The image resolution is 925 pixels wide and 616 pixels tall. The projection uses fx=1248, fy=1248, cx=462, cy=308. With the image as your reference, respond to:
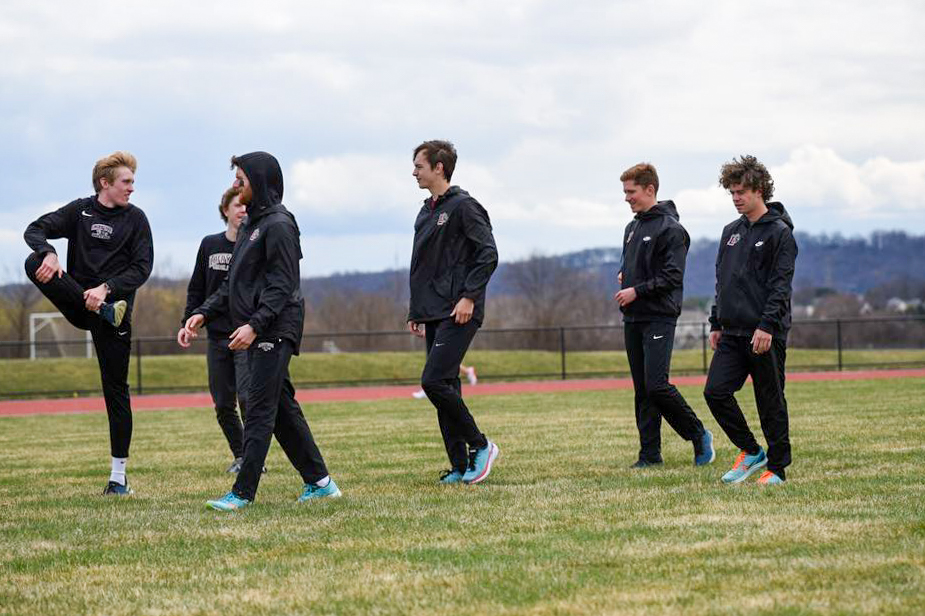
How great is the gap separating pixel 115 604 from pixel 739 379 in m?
4.55

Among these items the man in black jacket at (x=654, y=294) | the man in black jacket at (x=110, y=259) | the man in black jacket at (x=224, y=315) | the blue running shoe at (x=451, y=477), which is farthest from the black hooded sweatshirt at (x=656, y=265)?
the man in black jacket at (x=110, y=259)

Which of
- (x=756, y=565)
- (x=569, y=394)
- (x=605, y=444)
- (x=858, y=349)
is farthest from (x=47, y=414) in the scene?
(x=858, y=349)

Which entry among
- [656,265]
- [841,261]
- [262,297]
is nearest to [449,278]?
[262,297]

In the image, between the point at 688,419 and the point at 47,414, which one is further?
the point at 47,414

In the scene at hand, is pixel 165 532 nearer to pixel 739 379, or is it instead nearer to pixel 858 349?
pixel 739 379

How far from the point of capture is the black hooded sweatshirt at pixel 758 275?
24.9 ft

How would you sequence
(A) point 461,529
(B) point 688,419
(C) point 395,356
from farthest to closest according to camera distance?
(C) point 395,356
(B) point 688,419
(A) point 461,529

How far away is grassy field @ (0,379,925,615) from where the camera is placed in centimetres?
469

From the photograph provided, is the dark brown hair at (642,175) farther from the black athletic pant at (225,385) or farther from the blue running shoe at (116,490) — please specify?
the blue running shoe at (116,490)

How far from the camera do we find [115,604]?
15.8 ft

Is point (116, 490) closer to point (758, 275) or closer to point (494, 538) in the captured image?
point (494, 538)

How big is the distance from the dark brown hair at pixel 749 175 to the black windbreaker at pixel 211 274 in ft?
12.9

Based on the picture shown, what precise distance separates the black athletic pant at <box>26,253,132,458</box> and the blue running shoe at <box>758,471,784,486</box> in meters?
4.11

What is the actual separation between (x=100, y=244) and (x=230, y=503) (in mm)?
2107
